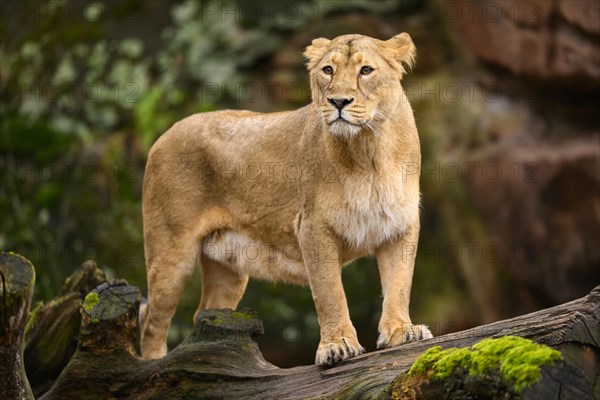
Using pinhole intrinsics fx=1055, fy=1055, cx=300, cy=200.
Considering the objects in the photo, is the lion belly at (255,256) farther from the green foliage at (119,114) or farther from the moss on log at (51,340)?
the green foliage at (119,114)

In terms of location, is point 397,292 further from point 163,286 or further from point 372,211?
point 163,286

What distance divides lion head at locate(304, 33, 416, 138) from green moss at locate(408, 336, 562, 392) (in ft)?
7.80

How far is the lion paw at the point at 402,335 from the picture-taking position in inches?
269

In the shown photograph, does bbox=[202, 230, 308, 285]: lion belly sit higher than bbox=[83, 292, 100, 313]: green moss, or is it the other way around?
bbox=[202, 230, 308, 285]: lion belly

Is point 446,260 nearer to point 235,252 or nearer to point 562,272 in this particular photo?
point 562,272

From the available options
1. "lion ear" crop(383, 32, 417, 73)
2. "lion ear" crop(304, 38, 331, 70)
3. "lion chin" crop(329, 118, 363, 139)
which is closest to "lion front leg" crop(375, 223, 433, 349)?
"lion chin" crop(329, 118, 363, 139)

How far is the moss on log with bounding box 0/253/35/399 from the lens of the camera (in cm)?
586

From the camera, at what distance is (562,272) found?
12266 mm

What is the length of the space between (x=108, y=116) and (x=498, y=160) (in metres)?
5.19

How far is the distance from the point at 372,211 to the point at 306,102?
6250 mm

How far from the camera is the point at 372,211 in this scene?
7352 millimetres

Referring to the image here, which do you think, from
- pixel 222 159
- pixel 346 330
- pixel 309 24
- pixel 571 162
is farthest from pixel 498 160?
pixel 346 330

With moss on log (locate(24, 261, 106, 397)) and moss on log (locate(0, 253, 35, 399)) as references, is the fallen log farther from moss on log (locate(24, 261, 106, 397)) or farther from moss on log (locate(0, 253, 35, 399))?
moss on log (locate(24, 261, 106, 397))

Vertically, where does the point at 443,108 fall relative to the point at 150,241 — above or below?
above
